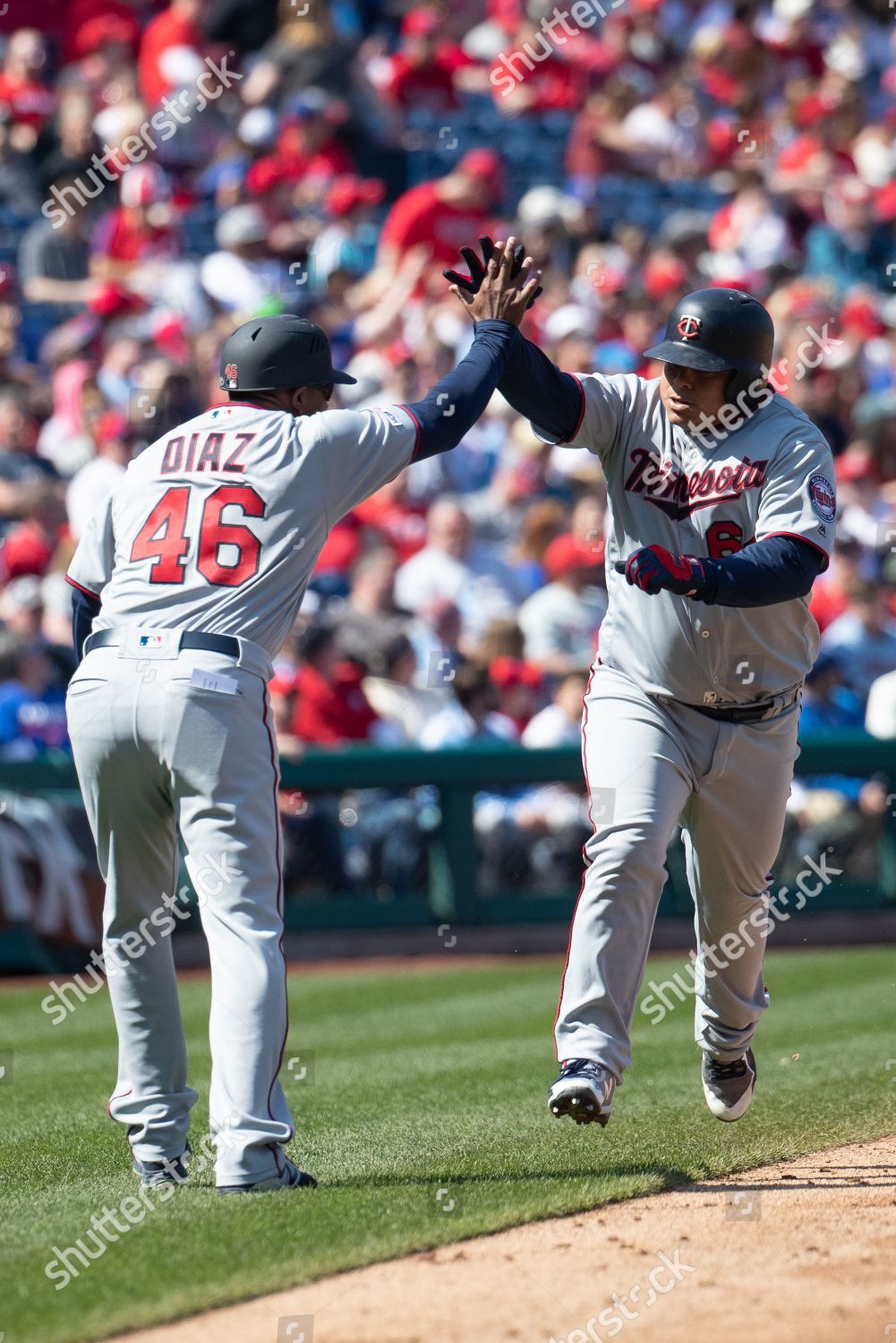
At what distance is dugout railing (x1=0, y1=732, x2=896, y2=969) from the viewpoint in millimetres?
10336

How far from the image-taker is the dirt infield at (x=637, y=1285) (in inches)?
133

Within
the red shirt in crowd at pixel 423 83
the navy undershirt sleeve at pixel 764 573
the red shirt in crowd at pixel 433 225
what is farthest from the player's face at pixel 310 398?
the red shirt in crowd at pixel 423 83

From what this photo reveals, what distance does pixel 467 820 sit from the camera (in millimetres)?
10539

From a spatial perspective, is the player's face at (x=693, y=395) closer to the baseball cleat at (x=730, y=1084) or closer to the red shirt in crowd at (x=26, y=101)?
the baseball cleat at (x=730, y=1084)

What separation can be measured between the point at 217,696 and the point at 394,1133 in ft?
5.86

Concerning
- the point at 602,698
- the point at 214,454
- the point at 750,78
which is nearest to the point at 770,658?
the point at 602,698

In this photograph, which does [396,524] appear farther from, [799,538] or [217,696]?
[217,696]

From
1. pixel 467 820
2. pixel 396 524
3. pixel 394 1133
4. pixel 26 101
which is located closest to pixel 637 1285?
pixel 394 1133

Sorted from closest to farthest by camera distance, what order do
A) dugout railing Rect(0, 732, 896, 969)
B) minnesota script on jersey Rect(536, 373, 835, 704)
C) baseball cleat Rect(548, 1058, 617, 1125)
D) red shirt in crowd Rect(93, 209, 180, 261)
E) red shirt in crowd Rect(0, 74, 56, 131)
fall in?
baseball cleat Rect(548, 1058, 617, 1125) → minnesota script on jersey Rect(536, 373, 835, 704) → dugout railing Rect(0, 732, 896, 969) → red shirt in crowd Rect(93, 209, 180, 261) → red shirt in crowd Rect(0, 74, 56, 131)

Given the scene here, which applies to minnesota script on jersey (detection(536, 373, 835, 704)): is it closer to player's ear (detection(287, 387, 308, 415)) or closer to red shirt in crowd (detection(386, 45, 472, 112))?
player's ear (detection(287, 387, 308, 415))

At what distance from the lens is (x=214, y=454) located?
4.46m

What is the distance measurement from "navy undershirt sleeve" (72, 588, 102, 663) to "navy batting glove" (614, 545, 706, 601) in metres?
1.38

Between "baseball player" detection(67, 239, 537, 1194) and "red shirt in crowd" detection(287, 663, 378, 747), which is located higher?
"baseball player" detection(67, 239, 537, 1194)

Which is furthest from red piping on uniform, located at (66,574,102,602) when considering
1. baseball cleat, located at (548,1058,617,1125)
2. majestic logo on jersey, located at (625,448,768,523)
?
baseball cleat, located at (548,1058,617,1125)
